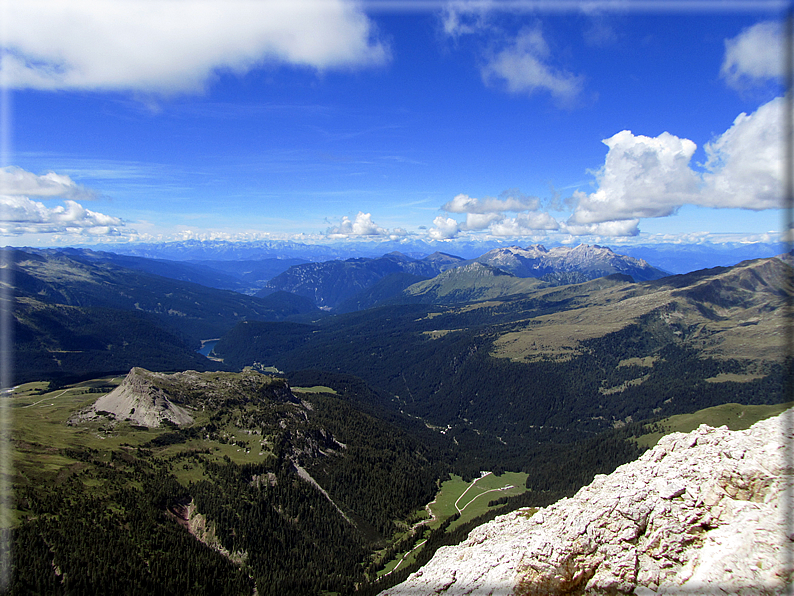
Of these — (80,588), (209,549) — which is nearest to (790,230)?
(80,588)

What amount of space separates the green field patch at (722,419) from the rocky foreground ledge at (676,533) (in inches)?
5908

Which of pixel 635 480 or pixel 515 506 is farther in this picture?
pixel 515 506

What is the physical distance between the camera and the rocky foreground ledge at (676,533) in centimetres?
1974

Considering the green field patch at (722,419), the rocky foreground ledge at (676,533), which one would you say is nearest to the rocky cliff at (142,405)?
the rocky foreground ledge at (676,533)

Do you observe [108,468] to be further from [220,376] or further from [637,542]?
[637,542]

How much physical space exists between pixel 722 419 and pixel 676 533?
602 feet

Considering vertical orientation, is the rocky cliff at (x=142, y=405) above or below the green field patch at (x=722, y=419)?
above

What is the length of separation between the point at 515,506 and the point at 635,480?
10334 cm

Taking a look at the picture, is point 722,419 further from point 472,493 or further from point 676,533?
point 676,533

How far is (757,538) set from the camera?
19734 millimetres

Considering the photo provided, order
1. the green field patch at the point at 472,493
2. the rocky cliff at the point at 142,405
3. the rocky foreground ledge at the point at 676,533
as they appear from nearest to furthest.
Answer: the rocky foreground ledge at the point at 676,533 < the rocky cliff at the point at 142,405 < the green field patch at the point at 472,493

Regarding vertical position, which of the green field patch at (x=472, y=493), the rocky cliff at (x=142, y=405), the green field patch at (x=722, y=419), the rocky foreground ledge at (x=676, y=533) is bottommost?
the green field patch at (x=472, y=493)

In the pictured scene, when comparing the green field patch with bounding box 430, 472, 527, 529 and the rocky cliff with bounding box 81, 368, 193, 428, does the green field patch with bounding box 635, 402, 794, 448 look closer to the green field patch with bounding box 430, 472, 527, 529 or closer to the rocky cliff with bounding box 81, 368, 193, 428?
the green field patch with bounding box 430, 472, 527, 529

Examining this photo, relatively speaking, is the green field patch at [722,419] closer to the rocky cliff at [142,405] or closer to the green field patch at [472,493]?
the green field patch at [472,493]
